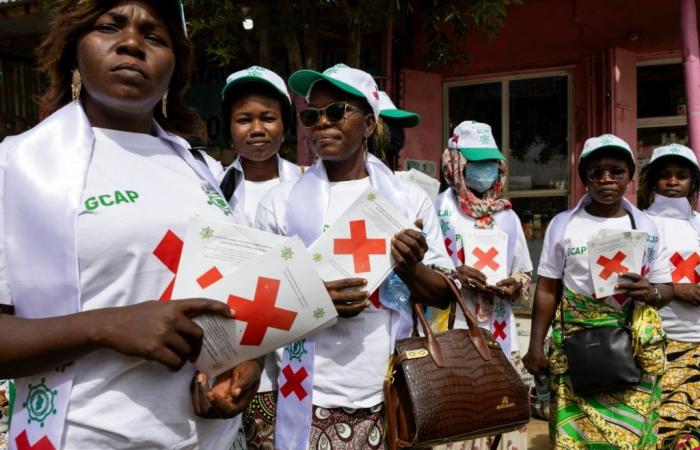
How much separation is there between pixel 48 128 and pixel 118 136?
156 millimetres

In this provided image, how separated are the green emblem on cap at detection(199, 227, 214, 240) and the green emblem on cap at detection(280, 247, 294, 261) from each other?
169 millimetres

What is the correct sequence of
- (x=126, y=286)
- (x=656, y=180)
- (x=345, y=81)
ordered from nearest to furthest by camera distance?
1. (x=126, y=286)
2. (x=345, y=81)
3. (x=656, y=180)

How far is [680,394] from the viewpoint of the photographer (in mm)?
4297

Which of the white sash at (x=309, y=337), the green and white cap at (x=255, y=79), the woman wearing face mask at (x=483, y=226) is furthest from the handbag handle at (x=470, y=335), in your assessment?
the woman wearing face mask at (x=483, y=226)

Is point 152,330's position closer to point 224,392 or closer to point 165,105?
point 224,392

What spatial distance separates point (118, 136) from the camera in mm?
1554

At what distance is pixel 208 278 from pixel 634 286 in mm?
2864

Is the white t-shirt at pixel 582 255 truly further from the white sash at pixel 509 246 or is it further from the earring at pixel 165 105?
the earring at pixel 165 105

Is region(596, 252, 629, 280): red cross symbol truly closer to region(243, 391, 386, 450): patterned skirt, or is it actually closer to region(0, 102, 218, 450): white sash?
region(243, 391, 386, 450): patterned skirt

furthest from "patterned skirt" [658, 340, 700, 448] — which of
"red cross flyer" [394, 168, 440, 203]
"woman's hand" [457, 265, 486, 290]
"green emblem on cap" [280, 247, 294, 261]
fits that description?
"green emblem on cap" [280, 247, 294, 261]

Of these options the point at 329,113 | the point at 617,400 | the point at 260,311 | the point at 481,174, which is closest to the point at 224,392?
the point at 260,311

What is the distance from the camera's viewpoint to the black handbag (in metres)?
3.66

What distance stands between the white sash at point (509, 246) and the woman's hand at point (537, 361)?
5.1 inches

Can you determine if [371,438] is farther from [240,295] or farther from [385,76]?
[385,76]
